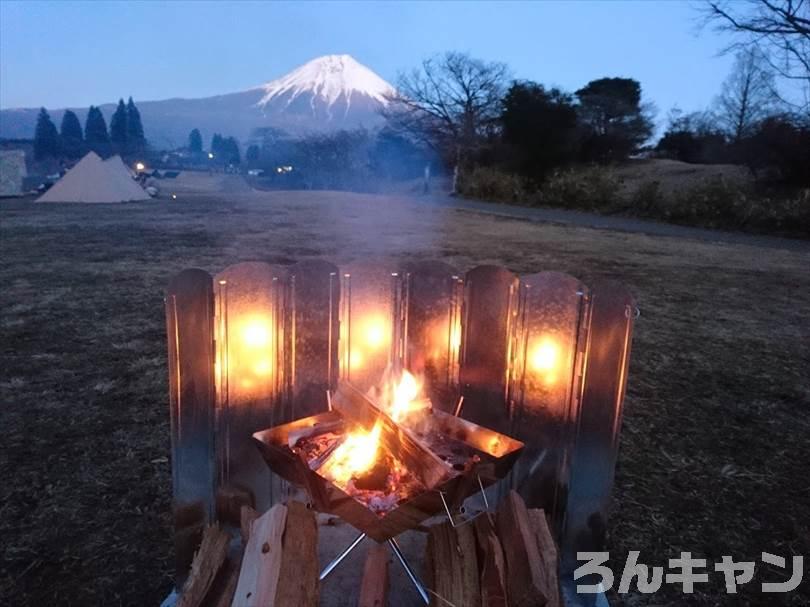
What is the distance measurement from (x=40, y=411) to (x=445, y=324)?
117 inches

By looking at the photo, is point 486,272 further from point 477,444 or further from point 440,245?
point 440,245

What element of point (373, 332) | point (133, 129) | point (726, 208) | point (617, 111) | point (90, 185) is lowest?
point (373, 332)

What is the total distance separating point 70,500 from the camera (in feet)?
9.21

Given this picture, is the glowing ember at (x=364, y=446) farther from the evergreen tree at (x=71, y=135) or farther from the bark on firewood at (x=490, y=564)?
the evergreen tree at (x=71, y=135)

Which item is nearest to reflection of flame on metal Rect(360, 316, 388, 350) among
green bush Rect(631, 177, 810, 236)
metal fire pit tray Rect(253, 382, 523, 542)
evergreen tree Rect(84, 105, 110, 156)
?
metal fire pit tray Rect(253, 382, 523, 542)

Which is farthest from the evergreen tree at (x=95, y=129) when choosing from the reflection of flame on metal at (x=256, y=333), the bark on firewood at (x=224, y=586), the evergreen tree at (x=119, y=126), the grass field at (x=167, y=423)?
the bark on firewood at (x=224, y=586)

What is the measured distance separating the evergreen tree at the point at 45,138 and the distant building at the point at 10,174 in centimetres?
5617

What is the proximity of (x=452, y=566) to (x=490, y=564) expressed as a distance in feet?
0.51

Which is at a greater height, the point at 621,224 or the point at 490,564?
the point at 621,224

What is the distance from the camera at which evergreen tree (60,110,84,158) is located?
7729 centimetres

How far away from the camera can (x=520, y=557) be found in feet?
6.18

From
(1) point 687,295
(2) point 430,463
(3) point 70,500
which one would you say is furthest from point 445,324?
(1) point 687,295

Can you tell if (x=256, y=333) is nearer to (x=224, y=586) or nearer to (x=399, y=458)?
(x=399, y=458)

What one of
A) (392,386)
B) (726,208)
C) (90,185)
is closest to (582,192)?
(726,208)
